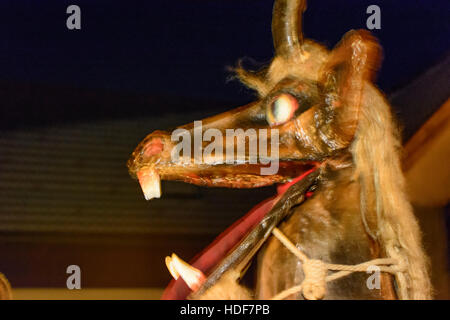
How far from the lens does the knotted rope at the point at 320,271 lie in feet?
3.06

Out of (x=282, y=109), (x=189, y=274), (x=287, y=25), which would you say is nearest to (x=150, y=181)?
(x=189, y=274)

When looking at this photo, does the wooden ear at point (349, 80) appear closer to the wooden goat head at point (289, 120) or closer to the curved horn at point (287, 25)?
the wooden goat head at point (289, 120)

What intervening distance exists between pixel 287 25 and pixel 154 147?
1.32 ft

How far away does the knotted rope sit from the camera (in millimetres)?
934

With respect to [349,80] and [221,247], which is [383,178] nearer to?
[349,80]

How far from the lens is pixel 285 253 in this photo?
988 millimetres

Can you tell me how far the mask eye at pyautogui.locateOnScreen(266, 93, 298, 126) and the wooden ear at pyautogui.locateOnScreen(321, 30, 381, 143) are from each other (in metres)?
0.08

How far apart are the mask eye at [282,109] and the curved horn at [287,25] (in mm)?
114

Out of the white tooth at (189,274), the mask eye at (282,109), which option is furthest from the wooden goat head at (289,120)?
the white tooth at (189,274)

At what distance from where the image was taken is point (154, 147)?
1.05m

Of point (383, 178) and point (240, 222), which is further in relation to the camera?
point (240, 222)
